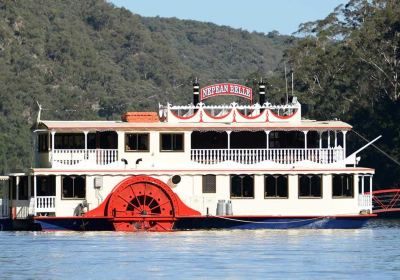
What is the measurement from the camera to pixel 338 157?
53562 mm

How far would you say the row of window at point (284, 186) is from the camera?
52.7 metres

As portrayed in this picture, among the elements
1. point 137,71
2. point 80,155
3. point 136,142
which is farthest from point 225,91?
point 137,71

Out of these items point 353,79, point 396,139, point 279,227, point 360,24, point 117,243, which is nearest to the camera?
point 117,243

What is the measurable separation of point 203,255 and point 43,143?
12.3 metres

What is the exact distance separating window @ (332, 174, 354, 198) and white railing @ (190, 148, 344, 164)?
30.9 inches

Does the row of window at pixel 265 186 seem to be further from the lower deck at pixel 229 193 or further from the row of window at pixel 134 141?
the row of window at pixel 134 141

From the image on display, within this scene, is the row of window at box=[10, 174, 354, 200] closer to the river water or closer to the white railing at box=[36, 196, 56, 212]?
the white railing at box=[36, 196, 56, 212]

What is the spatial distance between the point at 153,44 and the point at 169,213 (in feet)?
383

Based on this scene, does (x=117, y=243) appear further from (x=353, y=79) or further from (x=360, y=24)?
(x=360, y=24)

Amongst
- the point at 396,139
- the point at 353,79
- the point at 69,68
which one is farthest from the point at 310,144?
the point at 69,68

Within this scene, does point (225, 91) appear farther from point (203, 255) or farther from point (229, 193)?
point (203, 255)

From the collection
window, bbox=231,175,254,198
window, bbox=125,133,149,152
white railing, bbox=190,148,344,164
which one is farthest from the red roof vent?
window, bbox=231,175,254,198

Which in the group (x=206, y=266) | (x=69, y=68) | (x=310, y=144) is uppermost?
(x=69, y=68)

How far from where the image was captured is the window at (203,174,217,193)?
172ft
